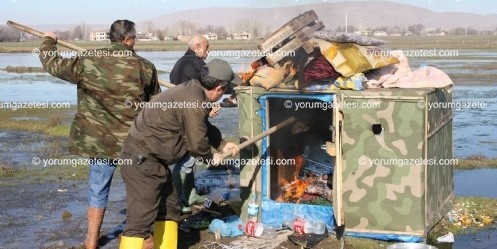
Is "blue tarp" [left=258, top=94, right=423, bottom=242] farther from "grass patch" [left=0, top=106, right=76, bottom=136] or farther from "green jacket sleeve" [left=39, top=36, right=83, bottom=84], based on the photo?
"grass patch" [left=0, top=106, right=76, bottom=136]

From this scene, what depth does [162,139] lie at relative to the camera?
553 cm

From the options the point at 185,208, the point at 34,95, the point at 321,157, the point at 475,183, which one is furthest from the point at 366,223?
the point at 34,95

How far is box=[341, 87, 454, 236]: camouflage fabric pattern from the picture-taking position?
6.89 metres

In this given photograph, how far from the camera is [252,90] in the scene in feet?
24.6

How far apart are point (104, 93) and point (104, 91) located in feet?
0.07

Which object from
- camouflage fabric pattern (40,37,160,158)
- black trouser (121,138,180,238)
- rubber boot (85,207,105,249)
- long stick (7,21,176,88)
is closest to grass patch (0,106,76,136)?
long stick (7,21,176,88)

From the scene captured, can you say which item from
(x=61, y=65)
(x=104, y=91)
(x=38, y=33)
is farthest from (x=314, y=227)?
(x=38, y=33)

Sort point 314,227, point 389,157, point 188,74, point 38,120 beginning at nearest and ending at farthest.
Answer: point 389,157
point 314,227
point 188,74
point 38,120

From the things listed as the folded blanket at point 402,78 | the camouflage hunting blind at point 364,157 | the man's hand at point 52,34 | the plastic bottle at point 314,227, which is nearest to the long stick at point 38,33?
the man's hand at point 52,34

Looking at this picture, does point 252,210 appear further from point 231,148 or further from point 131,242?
point 131,242

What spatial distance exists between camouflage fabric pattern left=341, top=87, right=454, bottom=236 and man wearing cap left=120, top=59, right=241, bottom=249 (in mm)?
2075

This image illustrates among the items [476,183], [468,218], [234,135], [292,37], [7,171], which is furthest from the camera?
[234,135]

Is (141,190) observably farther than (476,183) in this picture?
No

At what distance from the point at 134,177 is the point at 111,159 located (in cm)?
101
